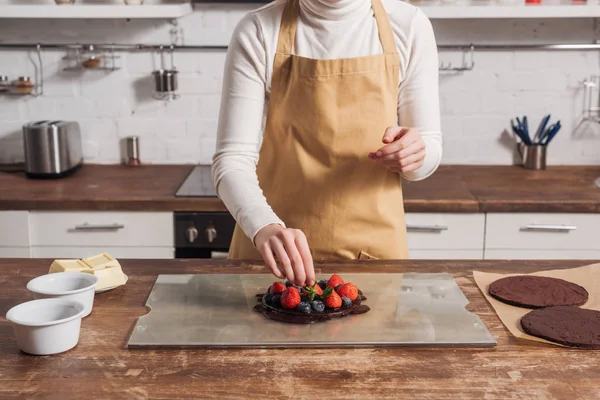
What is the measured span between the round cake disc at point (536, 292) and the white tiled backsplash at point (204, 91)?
1687 mm

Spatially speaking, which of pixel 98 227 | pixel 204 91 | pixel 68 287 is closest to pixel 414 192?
pixel 204 91

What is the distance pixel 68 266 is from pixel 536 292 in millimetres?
1000

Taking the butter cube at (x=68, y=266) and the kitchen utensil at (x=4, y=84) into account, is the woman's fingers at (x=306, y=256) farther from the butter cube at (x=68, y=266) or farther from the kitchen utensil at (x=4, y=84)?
the kitchen utensil at (x=4, y=84)

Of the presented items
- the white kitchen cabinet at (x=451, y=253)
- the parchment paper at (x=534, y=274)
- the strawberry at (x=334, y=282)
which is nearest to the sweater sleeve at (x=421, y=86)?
the parchment paper at (x=534, y=274)

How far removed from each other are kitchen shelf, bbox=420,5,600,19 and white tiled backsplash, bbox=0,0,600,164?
0.92ft

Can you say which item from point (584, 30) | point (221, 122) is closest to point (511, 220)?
point (584, 30)

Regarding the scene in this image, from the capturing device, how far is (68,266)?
5.43 feet

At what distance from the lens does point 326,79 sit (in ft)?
6.28

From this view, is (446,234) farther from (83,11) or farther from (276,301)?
(83,11)

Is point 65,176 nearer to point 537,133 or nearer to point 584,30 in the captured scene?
point 537,133

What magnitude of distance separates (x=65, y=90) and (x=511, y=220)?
1922 mm

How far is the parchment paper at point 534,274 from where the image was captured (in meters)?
1.47

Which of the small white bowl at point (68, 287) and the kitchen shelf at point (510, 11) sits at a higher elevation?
the kitchen shelf at point (510, 11)

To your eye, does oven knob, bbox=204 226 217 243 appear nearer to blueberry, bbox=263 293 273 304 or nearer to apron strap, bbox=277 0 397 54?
apron strap, bbox=277 0 397 54
